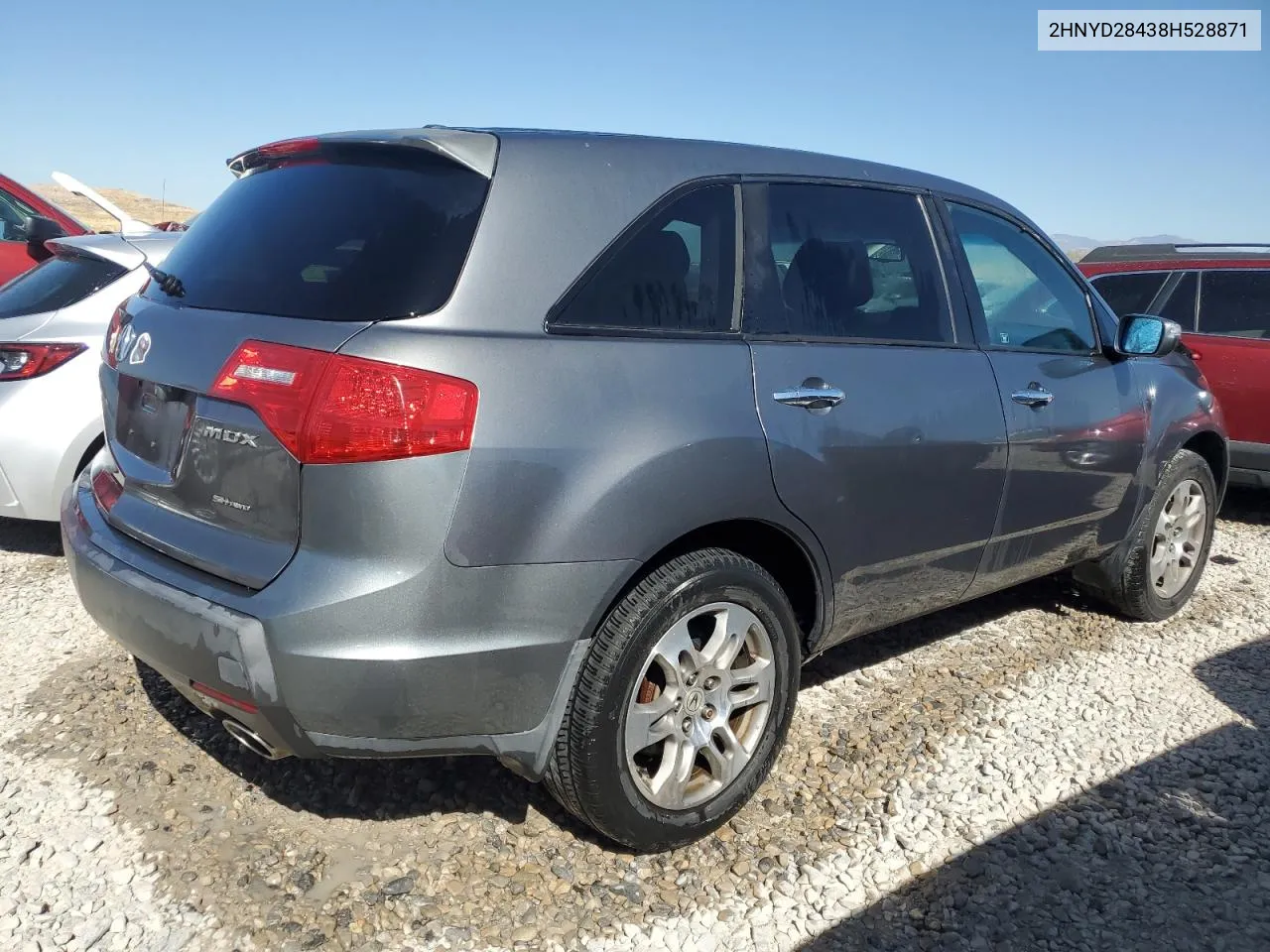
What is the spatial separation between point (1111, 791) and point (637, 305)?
81.3 inches

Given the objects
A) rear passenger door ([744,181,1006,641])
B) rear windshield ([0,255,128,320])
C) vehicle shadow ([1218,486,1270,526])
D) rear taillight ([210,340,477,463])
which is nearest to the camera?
rear taillight ([210,340,477,463])

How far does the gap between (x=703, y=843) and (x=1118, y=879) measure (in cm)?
107

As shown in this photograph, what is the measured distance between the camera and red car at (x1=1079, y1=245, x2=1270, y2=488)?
20.4 ft

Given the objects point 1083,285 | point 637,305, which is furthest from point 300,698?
point 1083,285

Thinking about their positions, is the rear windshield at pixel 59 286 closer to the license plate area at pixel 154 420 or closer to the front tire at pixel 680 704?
the license plate area at pixel 154 420

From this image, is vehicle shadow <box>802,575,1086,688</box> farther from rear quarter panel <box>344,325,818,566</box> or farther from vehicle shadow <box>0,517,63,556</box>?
vehicle shadow <box>0,517,63,556</box>

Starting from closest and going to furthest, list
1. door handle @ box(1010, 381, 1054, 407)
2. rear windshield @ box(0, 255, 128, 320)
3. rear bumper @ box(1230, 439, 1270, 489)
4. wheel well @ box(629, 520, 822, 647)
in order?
wheel well @ box(629, 520, 822, 647), door handle @ box(1010, 381, 1054, 407), rear windshield @ box(0, 255, 128, 320), rear bumper @ box(1230, 439, 1270, 489)

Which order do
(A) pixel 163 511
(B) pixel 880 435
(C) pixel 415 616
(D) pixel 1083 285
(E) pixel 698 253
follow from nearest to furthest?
(C) pixel 415 616
(A) pixel 163 511
(E) pixel 698 253
(B) pixel 880 435
(D) pixel 1083 285

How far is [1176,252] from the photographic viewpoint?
696cm

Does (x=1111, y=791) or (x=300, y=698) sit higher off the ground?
(x=300, y=698)

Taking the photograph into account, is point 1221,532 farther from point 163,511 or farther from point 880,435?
point 163,511

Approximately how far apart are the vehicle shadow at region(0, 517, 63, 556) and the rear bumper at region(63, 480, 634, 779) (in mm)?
2906

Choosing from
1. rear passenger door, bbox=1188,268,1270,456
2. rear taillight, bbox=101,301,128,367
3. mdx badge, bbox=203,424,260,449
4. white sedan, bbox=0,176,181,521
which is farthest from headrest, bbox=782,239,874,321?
rear passenger door, bbox=1188,268,1270,456

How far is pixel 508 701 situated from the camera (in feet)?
7.38
